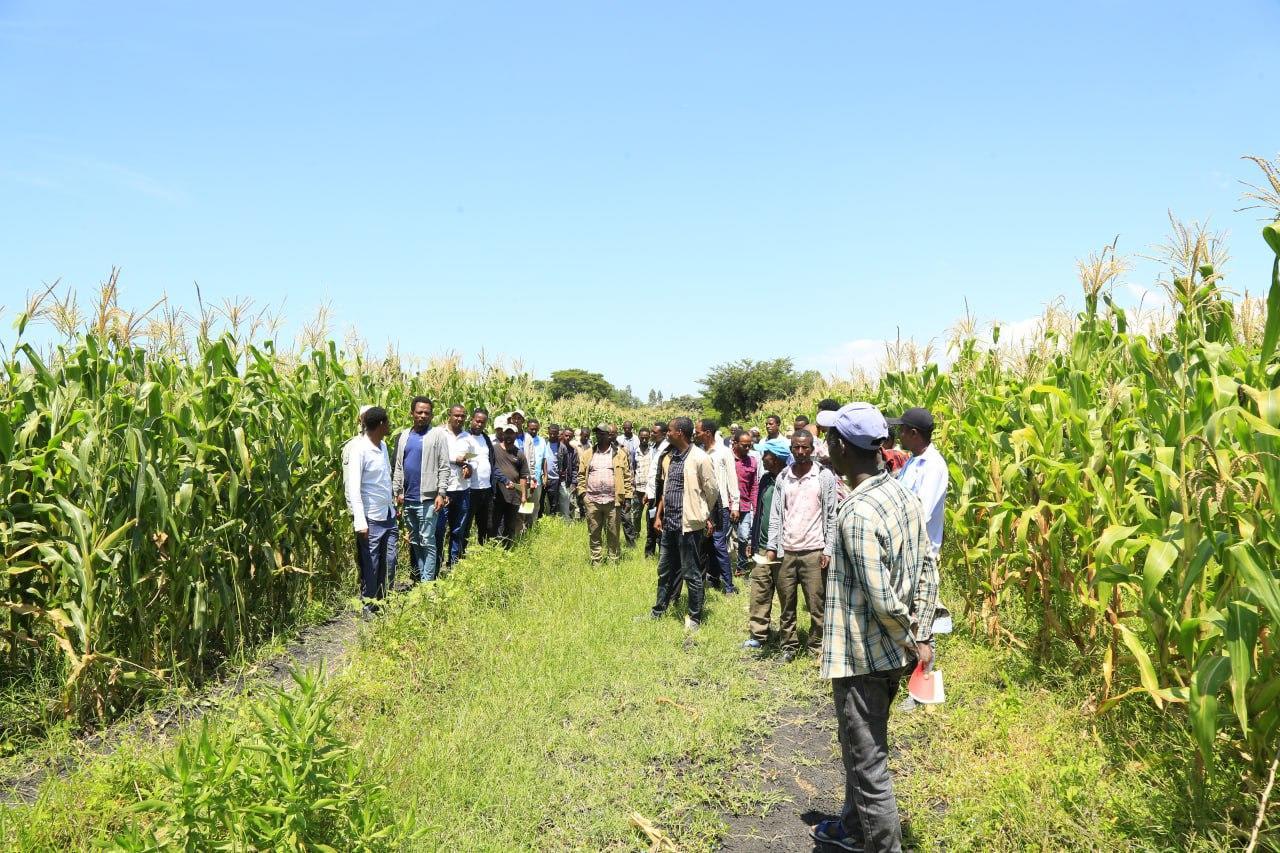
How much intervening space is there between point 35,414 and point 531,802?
4.07 metres

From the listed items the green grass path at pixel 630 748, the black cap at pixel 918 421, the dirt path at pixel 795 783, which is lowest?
the dirt path at pixel 795 783

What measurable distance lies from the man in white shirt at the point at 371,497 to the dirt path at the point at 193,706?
1.49ft

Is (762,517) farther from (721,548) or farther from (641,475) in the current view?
(641,475)

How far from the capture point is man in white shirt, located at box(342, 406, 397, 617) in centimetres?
676

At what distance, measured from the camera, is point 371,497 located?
696cm

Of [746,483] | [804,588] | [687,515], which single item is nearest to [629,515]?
[746,483]

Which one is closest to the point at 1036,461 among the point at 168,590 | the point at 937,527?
the point at 937,527

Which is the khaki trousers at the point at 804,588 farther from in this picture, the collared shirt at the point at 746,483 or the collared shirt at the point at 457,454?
the collared shirt at the point at 457,454

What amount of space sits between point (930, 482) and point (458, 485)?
18.7 ft

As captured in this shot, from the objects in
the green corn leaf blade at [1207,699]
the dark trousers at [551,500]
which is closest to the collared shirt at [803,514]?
the green corn leaf blade at [1207,699]

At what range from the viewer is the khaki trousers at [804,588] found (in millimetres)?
6125

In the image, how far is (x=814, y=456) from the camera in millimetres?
6391

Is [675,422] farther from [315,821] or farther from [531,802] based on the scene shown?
[315,821]

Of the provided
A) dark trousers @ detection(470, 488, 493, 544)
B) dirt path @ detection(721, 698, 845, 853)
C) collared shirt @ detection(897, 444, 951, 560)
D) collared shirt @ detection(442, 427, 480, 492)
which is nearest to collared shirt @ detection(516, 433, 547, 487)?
dark trousers @ detection(470, 488, 493, 544)
